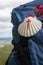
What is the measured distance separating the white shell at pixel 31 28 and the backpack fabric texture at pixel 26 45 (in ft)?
0.05

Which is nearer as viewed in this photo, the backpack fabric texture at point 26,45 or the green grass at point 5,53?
the backpack fabric texture at point 26,45

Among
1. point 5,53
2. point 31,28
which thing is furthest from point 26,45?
point 5,53

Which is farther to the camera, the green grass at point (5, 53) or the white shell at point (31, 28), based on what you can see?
the green grass at point (5, 53)

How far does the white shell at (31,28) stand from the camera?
94cm

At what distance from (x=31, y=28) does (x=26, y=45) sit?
0.21ft

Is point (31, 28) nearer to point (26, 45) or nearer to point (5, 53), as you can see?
point (26, 45)

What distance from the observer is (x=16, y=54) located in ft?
3.26

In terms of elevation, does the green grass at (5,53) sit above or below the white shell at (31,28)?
below

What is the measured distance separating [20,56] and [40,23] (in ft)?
0.47

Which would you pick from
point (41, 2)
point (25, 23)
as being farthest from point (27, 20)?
point (41, 2)

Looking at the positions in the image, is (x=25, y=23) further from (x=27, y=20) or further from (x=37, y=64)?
(x=37, y=64)

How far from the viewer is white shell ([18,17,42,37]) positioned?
944mm

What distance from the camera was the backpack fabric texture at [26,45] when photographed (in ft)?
3.01

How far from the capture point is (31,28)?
96 cm
